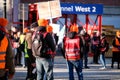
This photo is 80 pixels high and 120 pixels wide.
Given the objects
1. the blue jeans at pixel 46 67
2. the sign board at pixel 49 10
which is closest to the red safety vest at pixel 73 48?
the blue jeans at pixel 46 67

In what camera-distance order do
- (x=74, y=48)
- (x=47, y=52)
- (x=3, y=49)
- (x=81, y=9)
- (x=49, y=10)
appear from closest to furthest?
1. (x=3, y=49)
2. (x=47, y=52)
3. (x=74, y=48)
4. (x=49, y=10)
5. (x=81, y=9)

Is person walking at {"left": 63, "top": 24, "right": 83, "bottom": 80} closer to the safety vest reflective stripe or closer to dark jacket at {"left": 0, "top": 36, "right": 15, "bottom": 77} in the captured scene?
the safety vest reflective stripe

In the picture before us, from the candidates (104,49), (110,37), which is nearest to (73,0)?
(110,37)

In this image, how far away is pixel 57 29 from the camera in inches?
757

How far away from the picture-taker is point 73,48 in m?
13.4

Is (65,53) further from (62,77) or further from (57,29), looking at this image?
(57,29)

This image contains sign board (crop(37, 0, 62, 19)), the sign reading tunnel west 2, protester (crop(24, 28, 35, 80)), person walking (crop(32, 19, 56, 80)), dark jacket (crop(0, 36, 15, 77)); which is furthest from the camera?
the sign reading tunnel west 2

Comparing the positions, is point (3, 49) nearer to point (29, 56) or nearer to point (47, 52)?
point (47, 52)

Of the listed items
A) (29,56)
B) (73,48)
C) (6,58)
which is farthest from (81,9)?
(6,58)

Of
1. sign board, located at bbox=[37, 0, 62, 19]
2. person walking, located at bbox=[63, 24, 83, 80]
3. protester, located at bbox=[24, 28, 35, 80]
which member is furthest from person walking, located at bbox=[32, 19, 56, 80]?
sign board, located at bbox=[37, 0, 62, 19]

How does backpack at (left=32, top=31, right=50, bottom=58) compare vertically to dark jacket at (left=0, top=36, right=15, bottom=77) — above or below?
below

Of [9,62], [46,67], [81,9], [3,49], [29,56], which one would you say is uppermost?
[3,49]

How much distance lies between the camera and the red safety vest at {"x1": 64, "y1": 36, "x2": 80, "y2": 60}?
43.6 ft

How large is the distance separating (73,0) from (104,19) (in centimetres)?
402
